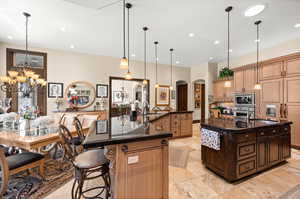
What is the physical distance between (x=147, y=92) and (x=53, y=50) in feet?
14.1

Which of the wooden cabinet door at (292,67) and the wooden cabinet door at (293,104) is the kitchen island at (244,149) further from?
the wooden cabinet door at (292,67)

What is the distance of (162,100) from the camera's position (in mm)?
7223

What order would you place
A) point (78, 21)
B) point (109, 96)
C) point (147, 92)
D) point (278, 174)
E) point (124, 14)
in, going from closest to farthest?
point (278, 174), point (124, 14), point (78, 21), point (109, 96), point (147, 92)

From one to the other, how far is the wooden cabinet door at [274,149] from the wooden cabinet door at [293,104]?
1.76m

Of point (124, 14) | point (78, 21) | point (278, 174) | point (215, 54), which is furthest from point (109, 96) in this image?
point (278, 174)

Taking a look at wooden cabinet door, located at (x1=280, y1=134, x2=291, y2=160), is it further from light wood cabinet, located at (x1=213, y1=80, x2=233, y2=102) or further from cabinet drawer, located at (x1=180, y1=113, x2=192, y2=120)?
light wood cabinet, located at (x1=213, y1=80, x2=233, y2=102)

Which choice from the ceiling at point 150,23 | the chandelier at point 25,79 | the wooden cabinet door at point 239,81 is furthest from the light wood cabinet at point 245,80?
the chandelier at point 25,79

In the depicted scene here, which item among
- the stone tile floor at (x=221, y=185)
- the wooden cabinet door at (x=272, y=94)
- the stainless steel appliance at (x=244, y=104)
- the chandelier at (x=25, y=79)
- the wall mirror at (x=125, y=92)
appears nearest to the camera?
the stone tile floor at (x=221, y=185)

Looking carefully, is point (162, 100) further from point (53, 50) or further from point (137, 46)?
point (53, 50)

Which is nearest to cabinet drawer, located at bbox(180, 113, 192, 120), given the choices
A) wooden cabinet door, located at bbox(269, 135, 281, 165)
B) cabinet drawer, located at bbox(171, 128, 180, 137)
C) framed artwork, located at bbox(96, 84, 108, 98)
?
cabinet drawer, located at bbox(171, 128, 180, 137)

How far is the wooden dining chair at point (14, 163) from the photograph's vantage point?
167 cm

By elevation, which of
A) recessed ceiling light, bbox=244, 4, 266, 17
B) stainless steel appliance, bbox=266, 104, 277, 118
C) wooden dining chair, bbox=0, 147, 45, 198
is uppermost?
recessed ceiling light, bbox=244, 4, 266, 17

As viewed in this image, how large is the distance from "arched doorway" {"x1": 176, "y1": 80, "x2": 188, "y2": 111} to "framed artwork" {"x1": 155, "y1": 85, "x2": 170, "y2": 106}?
822 mm

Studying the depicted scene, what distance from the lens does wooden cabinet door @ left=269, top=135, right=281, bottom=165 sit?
8.43 ft
